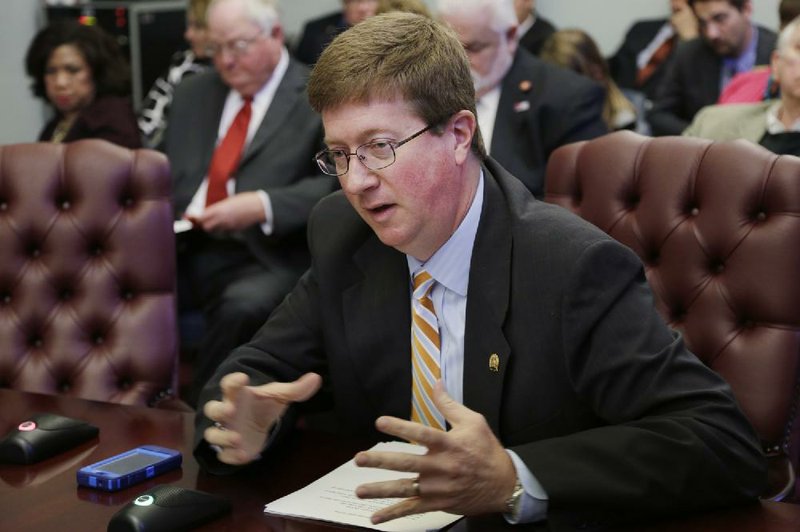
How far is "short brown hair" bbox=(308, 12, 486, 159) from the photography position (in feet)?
5.12

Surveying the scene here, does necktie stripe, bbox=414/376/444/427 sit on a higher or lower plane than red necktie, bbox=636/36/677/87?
lower

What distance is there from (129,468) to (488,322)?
1.89 feet

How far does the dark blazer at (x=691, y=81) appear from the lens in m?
4.94

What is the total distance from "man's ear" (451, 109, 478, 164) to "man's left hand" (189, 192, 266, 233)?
175cm

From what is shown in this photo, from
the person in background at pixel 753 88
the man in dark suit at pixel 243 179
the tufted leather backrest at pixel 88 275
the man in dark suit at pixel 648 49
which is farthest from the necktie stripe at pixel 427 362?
the man in dark suit at pixel 648 49

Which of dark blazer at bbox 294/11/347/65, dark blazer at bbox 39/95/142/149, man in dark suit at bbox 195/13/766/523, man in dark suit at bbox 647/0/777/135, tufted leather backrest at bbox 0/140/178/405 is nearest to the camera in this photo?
man in dark suit at bbox 195/13/766/523

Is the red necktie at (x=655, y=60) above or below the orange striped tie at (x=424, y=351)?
above

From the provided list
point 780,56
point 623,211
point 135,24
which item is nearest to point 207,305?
point 623,211

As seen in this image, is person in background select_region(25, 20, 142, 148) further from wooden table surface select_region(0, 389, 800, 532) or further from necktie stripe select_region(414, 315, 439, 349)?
necktie stripe select_region(414, 315, 439, 349)

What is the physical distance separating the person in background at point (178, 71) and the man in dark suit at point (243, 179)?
155 centimetres

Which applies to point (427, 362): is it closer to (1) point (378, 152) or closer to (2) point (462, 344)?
(2) point (462, 344)

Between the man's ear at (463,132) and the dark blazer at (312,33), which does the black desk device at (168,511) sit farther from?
the dark blazer at (312,33)

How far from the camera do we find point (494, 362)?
1572 mm

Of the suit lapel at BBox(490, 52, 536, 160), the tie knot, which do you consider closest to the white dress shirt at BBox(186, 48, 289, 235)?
the suit lapel at BBox(490, 52, 536, 160)
